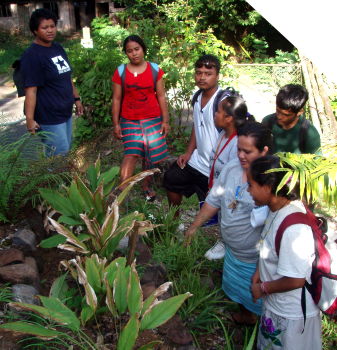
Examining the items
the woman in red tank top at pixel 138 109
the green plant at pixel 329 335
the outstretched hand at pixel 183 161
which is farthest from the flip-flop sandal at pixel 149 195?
the green plant at pixel 329 335

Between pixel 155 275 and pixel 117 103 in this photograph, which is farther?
pixel 117 103

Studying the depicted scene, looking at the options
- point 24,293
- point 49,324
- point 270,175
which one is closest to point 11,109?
point 24,293

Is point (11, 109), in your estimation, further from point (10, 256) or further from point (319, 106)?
point (10, 256)

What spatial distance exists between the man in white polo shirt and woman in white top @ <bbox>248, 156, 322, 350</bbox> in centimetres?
135

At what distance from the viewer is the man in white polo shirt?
139 inches

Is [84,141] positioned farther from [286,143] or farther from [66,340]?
[66,340]

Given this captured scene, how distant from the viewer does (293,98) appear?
3.05m

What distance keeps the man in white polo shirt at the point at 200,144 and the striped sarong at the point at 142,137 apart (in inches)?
23.4

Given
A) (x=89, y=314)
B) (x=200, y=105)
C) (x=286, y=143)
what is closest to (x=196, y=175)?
(x=200, y=105)

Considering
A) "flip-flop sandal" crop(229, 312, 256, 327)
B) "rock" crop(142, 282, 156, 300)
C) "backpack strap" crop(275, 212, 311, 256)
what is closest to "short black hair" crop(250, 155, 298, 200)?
"backpack strap" crop(275, 212, 311, 256)

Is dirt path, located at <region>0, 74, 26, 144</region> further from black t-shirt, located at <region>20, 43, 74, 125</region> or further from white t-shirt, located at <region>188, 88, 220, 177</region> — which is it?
white t-shirt, located at <region>188, 88, 220, 177</region>

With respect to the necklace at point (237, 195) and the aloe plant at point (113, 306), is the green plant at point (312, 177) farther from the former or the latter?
the aloe plant at point (113, 306)

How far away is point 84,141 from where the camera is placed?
6.24 metres

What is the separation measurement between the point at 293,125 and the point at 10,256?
7.10 feet
